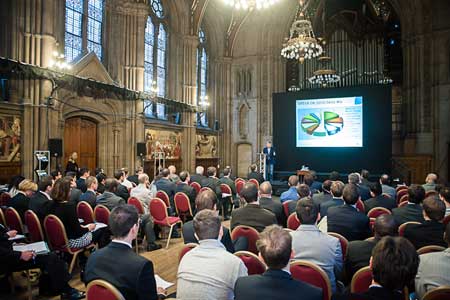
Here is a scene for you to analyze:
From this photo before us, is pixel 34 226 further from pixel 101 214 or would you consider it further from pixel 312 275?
pixel 312 275

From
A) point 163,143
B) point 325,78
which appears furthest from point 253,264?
point 325,78

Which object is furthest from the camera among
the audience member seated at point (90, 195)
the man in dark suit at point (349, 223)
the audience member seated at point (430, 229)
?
the audience member seated at point (90, 195)

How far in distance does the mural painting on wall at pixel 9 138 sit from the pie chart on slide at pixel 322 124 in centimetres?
1241

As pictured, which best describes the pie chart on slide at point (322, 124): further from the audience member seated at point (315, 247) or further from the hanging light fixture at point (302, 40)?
the audience member seated at point (315, 247)

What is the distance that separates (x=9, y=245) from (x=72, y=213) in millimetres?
942

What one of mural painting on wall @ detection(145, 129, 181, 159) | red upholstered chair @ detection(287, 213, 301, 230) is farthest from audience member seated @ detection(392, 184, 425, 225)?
mural painting on wall @ detection(145, 129, 181, 159)

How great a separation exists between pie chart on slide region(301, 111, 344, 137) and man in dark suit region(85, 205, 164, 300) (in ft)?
49.2

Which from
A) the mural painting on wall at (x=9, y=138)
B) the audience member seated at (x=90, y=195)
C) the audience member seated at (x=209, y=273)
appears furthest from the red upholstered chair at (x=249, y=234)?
the mural painting on wall at (x=9, y=138)

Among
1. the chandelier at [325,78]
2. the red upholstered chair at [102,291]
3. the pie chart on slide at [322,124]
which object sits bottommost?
the red upholstered chair at [102,291]

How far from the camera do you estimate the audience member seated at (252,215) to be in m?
4.39

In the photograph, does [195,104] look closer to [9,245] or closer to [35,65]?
[35,65]

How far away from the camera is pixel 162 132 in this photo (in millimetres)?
16672

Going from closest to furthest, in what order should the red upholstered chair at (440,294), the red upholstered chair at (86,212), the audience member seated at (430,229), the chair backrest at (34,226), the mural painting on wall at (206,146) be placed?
1. the red upholstered chair at (440,294)
2. the audience member seated at (430,229)
3. the chair backrest at (34,226)
4. the red upholstered chair at (86,212)
5. the mural painting on wall at (206,146)

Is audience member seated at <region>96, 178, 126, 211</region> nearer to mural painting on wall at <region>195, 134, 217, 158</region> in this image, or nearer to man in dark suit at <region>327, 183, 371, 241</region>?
man in dark suit at <region>327, 183, 371, 241</region>
